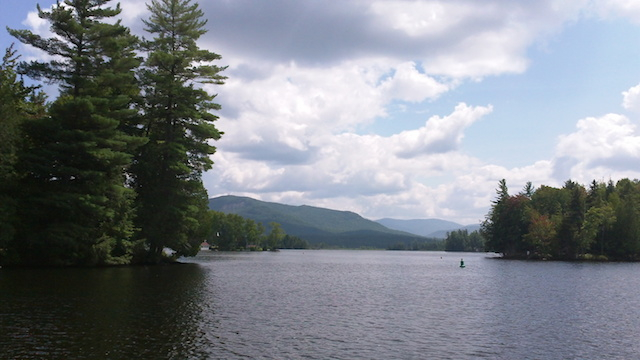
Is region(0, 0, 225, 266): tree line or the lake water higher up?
region(0, 0, 225, 266): tree line

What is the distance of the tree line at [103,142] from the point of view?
152 feet

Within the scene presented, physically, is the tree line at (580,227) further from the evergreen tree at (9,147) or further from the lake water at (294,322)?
the evergreen tree at (9,147)

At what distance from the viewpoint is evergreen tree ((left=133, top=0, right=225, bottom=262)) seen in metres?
59.0

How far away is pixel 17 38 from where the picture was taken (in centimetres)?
4972

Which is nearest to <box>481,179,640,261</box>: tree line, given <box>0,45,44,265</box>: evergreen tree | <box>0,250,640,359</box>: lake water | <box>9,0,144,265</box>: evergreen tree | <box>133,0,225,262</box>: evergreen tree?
<box>0,250,640,359</box>: lake water

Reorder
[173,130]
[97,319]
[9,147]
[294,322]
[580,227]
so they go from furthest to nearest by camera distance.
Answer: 1. [580,227]
2. [173,130]
3. [9,147]
4. [294,322]
5. [97,319]

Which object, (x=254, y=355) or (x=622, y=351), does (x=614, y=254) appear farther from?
(x=254, y=355)

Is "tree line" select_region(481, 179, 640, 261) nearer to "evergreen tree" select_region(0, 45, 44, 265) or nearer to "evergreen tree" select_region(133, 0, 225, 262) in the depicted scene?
"evergreen tree" select_region(133, 0, 225, 262)

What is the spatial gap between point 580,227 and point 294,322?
11806cm

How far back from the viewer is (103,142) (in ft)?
160

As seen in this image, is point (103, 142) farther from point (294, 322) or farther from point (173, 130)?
point (294, 322)

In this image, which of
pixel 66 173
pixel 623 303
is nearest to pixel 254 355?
pixel 623 303

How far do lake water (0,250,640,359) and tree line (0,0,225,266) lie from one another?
8.78 metres

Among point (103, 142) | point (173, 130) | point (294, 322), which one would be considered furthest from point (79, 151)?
point (294, 322)
